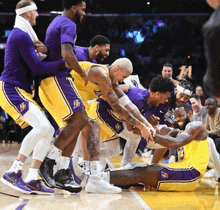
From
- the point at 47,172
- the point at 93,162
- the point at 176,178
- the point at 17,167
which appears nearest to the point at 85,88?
the point at 93,162

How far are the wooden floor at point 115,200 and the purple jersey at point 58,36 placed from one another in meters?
1.13

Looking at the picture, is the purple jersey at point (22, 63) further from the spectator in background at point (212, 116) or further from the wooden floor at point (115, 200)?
the spectator in background at point (212, 116)

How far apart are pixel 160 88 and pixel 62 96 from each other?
121cm

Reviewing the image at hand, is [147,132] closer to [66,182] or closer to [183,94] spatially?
[66,182]

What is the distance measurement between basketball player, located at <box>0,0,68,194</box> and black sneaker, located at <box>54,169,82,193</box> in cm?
11

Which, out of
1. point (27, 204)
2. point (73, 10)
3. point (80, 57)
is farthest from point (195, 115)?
point (27, 204)

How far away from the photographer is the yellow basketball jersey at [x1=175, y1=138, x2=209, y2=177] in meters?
4.30

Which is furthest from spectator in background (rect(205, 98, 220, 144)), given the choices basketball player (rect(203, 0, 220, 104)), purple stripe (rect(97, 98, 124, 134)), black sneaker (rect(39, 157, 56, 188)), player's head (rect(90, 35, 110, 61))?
basketball player (rect(203, 0, 220, 104))

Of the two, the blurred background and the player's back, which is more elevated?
the player's back

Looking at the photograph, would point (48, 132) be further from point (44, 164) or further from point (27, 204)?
point (27, 204)

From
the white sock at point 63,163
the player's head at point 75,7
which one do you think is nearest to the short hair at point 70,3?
the player's head at point 75,7

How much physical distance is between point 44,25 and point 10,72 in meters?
12.0

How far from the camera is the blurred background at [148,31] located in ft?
50.8

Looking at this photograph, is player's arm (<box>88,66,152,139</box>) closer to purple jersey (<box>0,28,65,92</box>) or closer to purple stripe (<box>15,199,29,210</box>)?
purple jersey (<box>0,28,65,92</box>)
